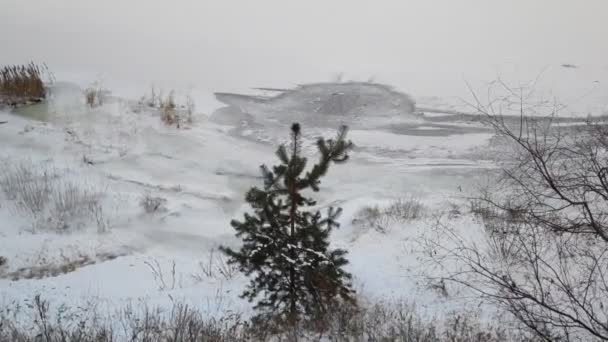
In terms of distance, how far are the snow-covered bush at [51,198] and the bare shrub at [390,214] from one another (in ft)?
15.3

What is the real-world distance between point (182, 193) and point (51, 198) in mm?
2375

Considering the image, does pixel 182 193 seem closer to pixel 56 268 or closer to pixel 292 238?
pixel 56 268

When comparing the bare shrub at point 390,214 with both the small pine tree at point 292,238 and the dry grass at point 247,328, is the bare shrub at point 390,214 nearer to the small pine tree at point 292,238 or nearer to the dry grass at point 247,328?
the dry grass at point 247,328

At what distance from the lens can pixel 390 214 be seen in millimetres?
7234

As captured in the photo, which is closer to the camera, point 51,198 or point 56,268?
point 56,268

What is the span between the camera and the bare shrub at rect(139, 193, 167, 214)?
7629mm

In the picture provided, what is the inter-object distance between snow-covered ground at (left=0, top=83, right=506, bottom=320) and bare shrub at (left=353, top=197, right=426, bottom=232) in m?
0.17

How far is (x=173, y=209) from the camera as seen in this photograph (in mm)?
7785

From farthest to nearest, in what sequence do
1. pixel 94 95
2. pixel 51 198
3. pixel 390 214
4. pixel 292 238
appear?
pixel 94 95
pixel 51 198
pixel 390 214
pixel 292 238

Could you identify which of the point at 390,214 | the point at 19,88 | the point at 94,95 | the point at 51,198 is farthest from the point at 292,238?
the point at 19,88

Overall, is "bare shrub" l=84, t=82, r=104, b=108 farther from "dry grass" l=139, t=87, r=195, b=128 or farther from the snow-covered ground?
"dry grass" l=139, t=87, r=195, b=128

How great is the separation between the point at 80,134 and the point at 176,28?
519 inches

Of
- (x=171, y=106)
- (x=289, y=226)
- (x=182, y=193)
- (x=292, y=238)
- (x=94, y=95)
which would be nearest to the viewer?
(x=292, y=238)

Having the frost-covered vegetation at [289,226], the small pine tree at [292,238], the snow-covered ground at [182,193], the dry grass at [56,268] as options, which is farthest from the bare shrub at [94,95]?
the small pine tree at [292,238]
